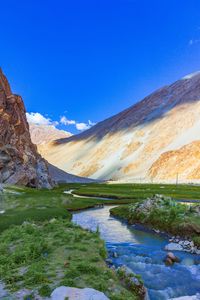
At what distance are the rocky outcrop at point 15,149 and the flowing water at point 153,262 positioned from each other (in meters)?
89.1

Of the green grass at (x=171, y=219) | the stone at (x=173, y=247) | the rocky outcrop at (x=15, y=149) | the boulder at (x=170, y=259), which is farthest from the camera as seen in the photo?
the rocky outcrop at (x=15, y=149)

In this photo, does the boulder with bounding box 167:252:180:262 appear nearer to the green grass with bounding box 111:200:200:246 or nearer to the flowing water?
the flowing water

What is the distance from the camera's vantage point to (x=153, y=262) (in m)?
30.7

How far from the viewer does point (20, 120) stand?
169250 millimetres

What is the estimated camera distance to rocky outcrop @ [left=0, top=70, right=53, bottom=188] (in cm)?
13262

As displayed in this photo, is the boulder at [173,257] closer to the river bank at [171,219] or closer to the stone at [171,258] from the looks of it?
the stone at [171,258]

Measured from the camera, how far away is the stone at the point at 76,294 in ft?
57.8

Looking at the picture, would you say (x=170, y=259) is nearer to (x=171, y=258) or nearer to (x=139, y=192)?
(x=171, y=258)

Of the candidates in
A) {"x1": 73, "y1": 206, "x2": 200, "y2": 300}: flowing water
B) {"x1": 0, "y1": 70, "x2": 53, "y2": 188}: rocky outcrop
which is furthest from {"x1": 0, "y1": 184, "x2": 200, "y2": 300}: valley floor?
{"x1": 0, "y1": 70, "x2": 53, "y2": 188}: rocky outcrop

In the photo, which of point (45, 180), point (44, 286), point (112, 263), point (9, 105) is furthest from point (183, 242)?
point (9, 105)

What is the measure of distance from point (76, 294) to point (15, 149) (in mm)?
126269

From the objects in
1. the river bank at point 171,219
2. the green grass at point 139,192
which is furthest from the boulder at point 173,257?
the green grass at point 139,192

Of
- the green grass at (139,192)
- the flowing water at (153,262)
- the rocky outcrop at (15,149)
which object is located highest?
the rocky outcrop at (15,149)

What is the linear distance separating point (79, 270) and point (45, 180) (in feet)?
451
